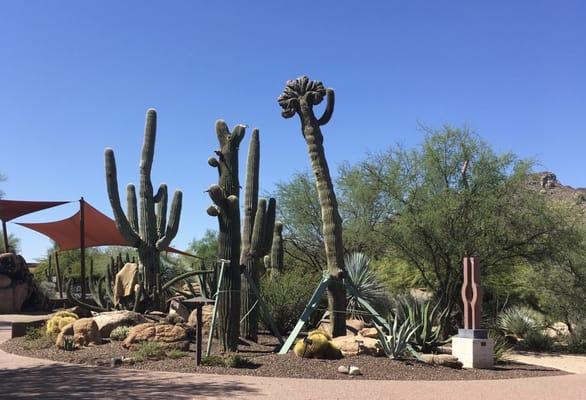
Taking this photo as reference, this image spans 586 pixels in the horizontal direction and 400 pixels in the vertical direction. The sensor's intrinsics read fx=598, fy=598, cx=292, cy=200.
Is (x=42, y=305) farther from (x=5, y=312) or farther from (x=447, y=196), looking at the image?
(x=447, y=196)

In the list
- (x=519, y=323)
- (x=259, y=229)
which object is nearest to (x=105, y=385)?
(x=259, y=229)

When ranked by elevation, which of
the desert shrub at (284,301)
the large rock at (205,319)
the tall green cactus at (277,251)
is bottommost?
the large rock at (205,319)

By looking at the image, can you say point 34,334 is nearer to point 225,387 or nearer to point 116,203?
point 116,203

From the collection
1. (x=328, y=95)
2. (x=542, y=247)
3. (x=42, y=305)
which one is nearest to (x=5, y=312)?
(x=42, y=305)

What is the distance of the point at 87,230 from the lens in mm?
29047

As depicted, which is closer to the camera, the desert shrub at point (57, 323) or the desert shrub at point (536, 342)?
the desert shrub at point (57, 323)

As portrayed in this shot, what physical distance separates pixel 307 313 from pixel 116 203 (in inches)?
300

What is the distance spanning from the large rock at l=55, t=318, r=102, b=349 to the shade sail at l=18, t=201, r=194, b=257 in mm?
13527

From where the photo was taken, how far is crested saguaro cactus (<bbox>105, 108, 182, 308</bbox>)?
57.9 feet

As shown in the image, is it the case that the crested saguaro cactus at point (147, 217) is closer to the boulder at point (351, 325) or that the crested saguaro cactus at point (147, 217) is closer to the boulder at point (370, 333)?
the boulder at point (351, 325)

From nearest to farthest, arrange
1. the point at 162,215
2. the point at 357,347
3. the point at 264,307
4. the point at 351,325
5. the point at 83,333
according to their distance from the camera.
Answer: the point at 357,347 → the point at 264,307 → the point at 83,333 → the point at 351,325 → the point at 162,215

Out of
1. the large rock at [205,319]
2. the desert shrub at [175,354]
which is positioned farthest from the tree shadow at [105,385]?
the large rock at [205,319]

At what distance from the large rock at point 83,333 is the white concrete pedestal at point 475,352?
788 centimetres

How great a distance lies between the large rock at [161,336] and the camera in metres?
12.2
